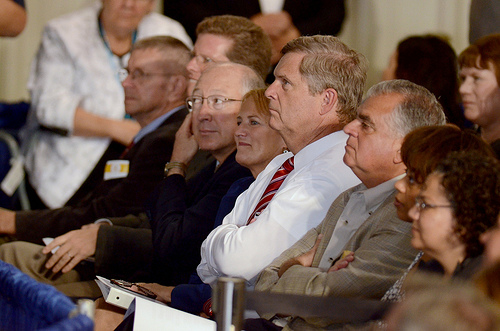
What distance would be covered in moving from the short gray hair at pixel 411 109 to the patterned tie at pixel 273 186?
1.52ft

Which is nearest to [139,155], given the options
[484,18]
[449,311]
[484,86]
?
[484,86]

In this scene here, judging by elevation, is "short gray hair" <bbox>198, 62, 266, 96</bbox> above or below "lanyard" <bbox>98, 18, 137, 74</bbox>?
above

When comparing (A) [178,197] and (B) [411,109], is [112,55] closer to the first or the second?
(A) [178,197]

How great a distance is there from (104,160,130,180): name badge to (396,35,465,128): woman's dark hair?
4.67 ft

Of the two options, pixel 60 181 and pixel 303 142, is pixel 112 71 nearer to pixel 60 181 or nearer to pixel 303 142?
pixel 60 181

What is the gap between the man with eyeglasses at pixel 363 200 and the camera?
189cm

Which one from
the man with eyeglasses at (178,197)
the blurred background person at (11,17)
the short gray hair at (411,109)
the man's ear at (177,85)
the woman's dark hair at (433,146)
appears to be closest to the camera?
the woman's dark hair at (433,146)

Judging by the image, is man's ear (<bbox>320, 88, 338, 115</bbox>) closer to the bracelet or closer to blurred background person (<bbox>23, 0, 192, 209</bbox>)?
the bracelet

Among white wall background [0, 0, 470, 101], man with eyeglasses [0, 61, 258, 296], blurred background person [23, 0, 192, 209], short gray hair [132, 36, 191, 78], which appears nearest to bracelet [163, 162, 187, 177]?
man with eyeglasses [0, 61, 258, 296]

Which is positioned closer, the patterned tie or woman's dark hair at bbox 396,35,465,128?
the patterned tie

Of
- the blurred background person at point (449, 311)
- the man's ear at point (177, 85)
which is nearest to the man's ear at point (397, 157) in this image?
the blurred background person at point (449, 311)

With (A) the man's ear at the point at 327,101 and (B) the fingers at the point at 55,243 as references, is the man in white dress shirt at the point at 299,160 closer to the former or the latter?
(A) the man's ear at the point at 327,101

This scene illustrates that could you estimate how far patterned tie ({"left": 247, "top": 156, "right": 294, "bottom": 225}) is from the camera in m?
2.30

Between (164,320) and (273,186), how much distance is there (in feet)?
2.10
